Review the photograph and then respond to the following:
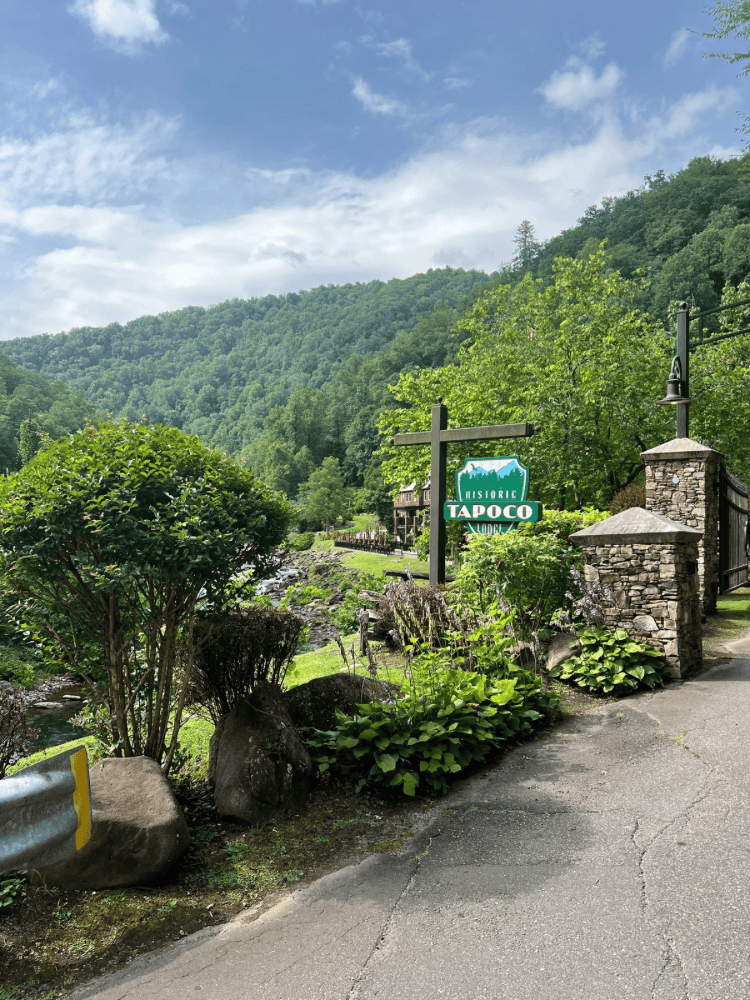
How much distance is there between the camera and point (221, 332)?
125 meters

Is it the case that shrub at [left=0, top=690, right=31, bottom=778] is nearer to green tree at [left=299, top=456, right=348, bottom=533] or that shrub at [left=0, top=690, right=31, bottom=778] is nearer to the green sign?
the green sign

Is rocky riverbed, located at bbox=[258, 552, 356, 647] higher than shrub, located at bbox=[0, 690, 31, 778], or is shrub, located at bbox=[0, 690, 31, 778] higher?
shrub, located at bbox=[0, 690, 31, 778]

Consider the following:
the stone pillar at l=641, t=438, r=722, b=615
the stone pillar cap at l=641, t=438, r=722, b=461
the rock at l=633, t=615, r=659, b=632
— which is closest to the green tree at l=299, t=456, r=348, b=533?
the stone pillar at l=641, t=438, r=722, b=615

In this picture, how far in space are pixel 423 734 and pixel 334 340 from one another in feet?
403

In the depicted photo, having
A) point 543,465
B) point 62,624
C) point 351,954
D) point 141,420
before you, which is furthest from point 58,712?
point 543,465

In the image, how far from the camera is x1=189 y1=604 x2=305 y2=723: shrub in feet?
15.6

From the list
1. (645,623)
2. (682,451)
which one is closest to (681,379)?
(682,451)

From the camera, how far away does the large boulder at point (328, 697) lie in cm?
528

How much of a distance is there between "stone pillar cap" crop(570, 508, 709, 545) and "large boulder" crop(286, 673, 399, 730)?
3.55 m

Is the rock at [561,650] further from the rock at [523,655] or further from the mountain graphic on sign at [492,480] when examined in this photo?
the mountain graphic on sign at [492,480]

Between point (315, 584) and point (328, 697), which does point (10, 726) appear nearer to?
point (328, 697)

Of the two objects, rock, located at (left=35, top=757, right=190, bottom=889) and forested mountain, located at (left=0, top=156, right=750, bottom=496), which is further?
forested mountain, located at (left=0, top=156, right=750, bottom=496)

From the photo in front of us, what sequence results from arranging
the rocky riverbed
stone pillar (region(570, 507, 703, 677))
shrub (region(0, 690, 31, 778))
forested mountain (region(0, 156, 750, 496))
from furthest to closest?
1. forested mountain (region(0, 156, 750, 496))
2. the rocky riverbed
3. stone pillar (region(570, 507, 703, 677))
4. shrub (region(0, 690, 31, 778))

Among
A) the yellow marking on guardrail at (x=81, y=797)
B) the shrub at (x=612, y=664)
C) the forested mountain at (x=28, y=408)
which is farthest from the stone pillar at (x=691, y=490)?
the forested mountain at (x=28, y=408)
